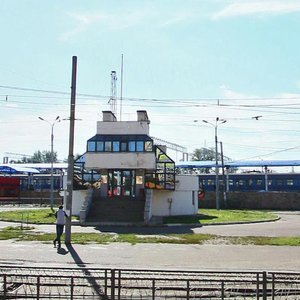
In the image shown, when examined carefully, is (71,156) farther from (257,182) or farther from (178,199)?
(257,182)

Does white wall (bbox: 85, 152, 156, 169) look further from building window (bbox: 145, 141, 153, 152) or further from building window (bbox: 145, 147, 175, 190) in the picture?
building window (bbox: 145, 147, 175, 190)

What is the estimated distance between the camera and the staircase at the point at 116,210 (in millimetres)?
33281

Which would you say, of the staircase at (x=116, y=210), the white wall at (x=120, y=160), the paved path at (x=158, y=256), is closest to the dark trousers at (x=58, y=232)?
the paved path at (x=158, y=256)

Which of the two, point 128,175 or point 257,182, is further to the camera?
point 257,182

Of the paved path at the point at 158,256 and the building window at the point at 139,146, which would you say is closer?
the paved path at the point at 158,256

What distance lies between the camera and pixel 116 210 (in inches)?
1389

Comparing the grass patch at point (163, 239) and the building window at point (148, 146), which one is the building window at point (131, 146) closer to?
the building window at point (148, 146)

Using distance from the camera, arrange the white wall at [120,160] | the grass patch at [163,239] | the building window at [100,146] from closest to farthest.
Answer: the grass patch at [163,239]
the white wall at [120,160]
the building window at [100,146]

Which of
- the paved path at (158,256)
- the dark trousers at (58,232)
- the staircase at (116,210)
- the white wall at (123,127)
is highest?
the white wall at (123,127)

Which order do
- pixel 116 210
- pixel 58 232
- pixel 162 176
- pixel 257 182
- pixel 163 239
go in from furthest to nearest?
pixel 257 182, pixel 162 176, pixel 116 210, pixel 163 239, pixel 58 232

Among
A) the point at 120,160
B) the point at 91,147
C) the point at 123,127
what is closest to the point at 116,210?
the point at 120,160

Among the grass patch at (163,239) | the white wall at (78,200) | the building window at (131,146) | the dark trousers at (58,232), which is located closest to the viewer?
the dark trousers at (58,232)

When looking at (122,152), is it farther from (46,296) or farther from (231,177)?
(231,177)

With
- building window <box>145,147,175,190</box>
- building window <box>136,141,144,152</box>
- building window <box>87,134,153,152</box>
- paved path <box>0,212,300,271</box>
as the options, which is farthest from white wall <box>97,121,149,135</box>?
paved path <box>0,212,300,271</box>
